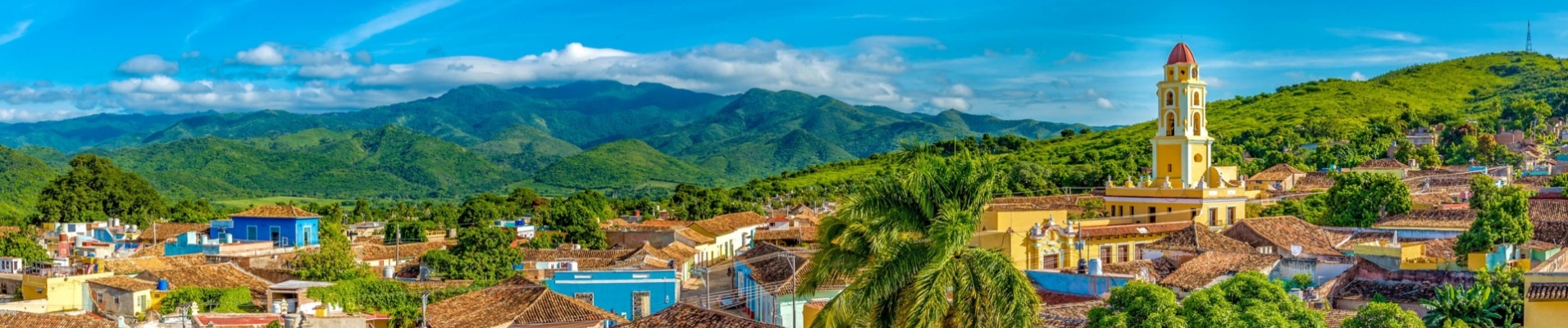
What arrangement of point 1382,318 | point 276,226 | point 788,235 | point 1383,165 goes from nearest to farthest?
1. point 1382,318
2. point 788,235
3. point 276,226
4. point 1383,165

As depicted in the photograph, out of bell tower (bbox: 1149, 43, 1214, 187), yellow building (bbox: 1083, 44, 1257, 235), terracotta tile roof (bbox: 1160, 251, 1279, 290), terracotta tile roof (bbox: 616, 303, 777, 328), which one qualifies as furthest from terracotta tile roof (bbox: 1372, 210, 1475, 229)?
terracotta tile roof (bbox: 616, 303, 777, 328)

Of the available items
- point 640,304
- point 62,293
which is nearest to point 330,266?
point 62,293

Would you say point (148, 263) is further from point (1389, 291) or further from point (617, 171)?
point (617, 171)

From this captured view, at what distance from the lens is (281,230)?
5144 centimetres

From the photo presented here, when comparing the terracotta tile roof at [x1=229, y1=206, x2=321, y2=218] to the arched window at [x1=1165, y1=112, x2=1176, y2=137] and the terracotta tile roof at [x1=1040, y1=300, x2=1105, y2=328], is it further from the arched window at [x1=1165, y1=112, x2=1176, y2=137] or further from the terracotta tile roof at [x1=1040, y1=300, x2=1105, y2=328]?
the terracotta tile roof at [x1=1040, y1=300, x2=1105, y2=328]

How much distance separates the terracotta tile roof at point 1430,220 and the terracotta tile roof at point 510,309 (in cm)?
1897

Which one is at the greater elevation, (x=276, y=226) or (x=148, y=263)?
(x=276, y=226)

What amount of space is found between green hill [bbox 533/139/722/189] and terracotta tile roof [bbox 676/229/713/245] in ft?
360

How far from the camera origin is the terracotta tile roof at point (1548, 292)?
13141 mm

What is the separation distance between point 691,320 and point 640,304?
1097cm

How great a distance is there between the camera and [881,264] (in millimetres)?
11508

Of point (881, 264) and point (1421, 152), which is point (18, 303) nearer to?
point (881, 264)

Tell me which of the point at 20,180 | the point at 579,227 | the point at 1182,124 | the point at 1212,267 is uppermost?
the point at 1182,124

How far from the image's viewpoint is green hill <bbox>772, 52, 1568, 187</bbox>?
7412cm
